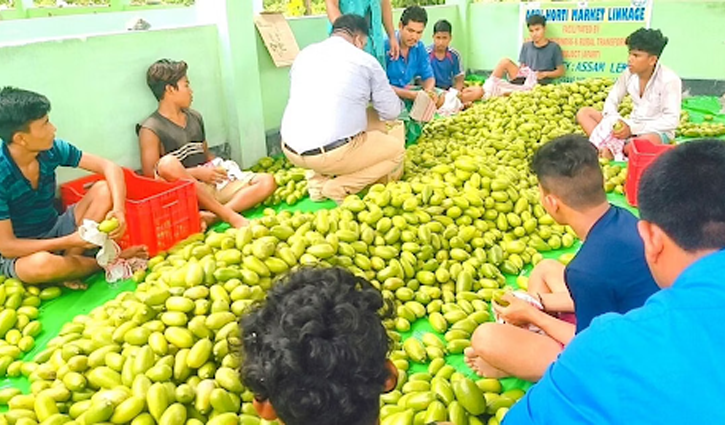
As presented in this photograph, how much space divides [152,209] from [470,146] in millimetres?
2863

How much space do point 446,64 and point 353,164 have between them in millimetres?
3525

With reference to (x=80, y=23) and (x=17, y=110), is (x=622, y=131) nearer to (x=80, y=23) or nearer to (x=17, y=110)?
(x=17, y=110)

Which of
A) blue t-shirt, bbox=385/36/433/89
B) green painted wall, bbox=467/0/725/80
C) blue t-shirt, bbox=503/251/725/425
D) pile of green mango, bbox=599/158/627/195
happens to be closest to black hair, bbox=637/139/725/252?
blue t-shirt, bbox=503/251/725/425

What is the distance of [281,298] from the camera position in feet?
4.65

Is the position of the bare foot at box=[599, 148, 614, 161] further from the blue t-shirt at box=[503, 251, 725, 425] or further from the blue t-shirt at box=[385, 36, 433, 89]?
the blue t-shirt at box=[503, 251, 725, 425]

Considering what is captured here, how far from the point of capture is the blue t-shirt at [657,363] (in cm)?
109

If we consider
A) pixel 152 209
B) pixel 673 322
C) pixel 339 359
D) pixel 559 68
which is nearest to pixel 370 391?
pixel 339 359

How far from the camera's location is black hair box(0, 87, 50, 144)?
3.22m

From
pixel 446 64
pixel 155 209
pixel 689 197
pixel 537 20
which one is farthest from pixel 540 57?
pixel 689 197

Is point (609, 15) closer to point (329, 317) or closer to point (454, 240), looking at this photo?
point (454, 240)

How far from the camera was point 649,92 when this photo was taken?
5.27m

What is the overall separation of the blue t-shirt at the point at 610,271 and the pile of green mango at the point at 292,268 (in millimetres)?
495

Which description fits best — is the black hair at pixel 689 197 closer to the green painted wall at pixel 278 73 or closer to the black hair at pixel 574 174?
the black hair at pixel 574 174

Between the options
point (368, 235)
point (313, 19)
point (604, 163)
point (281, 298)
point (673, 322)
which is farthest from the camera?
point (313, 19)
